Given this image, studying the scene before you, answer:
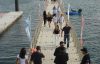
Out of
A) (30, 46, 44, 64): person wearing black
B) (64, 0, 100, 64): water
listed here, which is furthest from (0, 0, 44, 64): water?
(30, 46, 44, 64): person wearing black

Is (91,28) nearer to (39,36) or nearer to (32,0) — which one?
(39,36)

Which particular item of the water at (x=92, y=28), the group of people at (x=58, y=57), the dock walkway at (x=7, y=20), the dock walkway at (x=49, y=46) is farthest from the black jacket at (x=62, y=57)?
the dock walkway at (x=7, y=20)

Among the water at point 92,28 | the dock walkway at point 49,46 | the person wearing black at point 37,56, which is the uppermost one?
the person wearing black at point 37,56

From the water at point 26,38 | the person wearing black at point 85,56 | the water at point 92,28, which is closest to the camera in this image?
the person wearing black at point 85,56

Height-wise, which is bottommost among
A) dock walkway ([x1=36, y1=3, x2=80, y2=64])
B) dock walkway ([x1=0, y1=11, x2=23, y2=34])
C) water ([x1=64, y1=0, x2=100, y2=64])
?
water ([x1=64, y1=0, x2=100, y2=64])

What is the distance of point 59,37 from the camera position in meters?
32.4

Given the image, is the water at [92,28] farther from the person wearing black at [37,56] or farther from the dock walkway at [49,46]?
the person wearing black at [37,56]

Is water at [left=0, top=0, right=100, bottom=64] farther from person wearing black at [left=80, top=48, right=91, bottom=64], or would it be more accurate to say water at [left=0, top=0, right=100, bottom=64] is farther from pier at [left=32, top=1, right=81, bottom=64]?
person wearing black at [left=80, top=48, right=91, bottom=64]

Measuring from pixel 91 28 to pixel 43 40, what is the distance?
2293 cm

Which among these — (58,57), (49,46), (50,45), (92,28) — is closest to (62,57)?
(58,57)

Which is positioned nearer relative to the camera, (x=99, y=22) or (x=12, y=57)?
(x=12, y=57)

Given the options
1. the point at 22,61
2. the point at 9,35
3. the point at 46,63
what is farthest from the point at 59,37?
the point at 9,35

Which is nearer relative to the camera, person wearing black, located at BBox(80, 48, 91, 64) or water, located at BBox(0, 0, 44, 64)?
person wearing black, located at BBox(80, 48, 91, 64)

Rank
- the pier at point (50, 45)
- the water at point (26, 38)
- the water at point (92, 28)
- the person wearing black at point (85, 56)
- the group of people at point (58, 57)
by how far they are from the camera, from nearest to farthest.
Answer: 1. the person wearing black at point (85, 56)
2. the group of people at point (58, 57)
3. the pier at point (50, 45)
4. the water at point (26, 38)
5. the water at point (92, 28)
